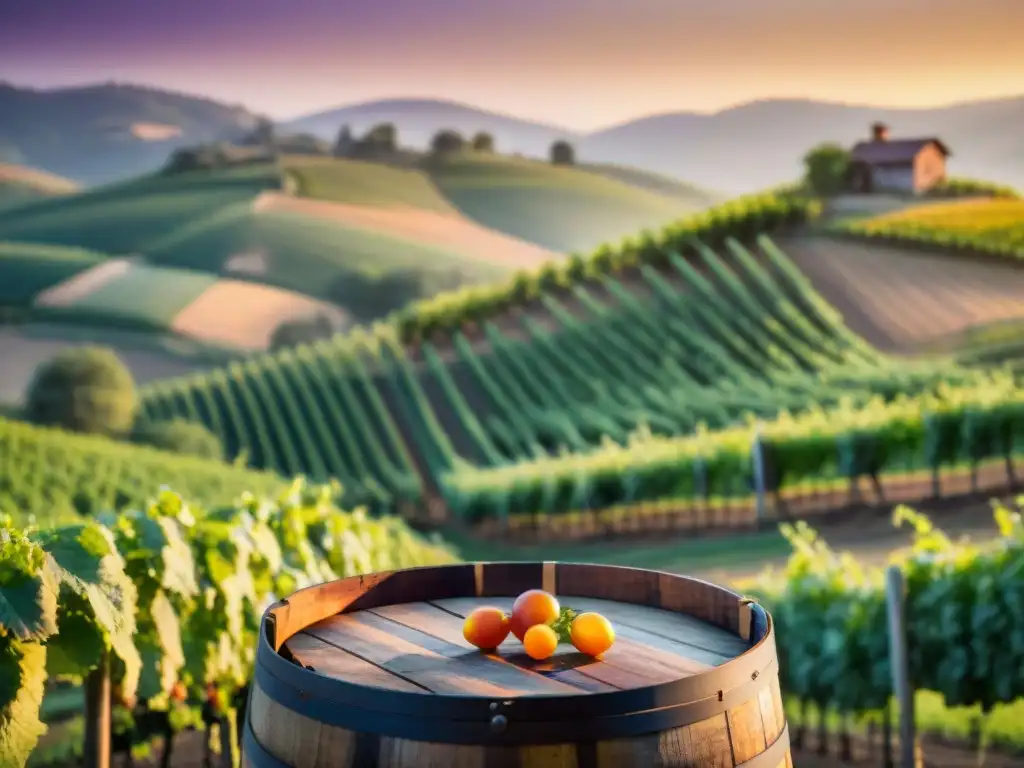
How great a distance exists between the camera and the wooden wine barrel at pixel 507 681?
1.30 metres

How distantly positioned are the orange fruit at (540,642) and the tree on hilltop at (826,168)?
9.72 metres

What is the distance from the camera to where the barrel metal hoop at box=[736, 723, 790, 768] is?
143 cm

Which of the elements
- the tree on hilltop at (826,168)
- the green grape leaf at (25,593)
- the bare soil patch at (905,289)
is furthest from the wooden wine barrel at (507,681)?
the tree on hilltop at (826,168)

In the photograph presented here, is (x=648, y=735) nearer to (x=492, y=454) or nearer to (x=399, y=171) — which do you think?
(x=492, y=454)

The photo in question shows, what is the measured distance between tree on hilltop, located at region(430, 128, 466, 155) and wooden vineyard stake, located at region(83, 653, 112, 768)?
9.74 meters

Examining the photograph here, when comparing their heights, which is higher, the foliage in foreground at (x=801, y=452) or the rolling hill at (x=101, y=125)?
the rolling hill at (x=101, y=125)

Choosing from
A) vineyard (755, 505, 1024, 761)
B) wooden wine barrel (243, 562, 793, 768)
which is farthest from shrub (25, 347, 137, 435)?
wooden wine barrel (243, 562, 793, 768)

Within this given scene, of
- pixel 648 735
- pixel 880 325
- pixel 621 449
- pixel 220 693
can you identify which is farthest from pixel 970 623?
pixel 880 325

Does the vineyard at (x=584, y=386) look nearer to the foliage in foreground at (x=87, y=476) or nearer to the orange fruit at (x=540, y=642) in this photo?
the foliage in foreground at (x=87, y=476)

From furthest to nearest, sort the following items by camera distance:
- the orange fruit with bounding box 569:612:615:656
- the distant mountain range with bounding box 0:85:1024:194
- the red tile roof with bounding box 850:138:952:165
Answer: the distant mountain range with bounding box 0:85:1024:194 → the red tile roof with bounding box 850:138:952:165 → the orange fruit with bounding box 569:612:615:656

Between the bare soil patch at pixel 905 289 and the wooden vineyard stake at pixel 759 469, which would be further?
the bare soil patch at pixel 905 289

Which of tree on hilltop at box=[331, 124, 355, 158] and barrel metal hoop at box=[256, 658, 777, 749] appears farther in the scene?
tree on hilltop at box=[331, 124, 355, 158]

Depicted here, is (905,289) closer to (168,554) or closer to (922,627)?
(922,627)

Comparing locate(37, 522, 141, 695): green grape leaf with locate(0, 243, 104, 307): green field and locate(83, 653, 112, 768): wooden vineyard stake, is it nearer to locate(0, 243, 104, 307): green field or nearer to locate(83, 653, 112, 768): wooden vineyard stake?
locate(83, 653, 112, 768): wooden vineyard stake
